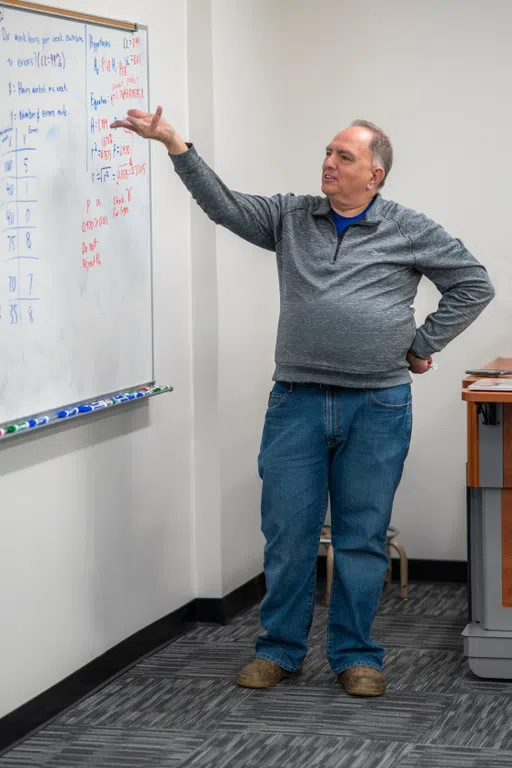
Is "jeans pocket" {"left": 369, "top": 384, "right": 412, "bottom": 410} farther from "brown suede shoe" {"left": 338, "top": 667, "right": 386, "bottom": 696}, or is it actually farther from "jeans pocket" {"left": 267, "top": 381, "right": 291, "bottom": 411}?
"brown suede shoe" {"left": 338, "top": 667, "right": 386, "bottom": 696}

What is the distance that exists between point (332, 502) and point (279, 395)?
33 centimetres

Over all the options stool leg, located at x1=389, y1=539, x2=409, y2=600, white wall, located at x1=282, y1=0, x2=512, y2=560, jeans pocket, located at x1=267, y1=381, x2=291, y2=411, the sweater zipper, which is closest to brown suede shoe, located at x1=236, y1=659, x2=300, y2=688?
jeans pocket, located at x1=267, y1=381, x2=291, y2=411

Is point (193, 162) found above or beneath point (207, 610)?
above

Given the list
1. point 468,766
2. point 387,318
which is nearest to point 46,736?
point 468,766

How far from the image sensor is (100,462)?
120 inches

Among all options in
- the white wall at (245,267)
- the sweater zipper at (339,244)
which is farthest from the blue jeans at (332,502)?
the white wall at (245,267)

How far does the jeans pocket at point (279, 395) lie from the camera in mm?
2983

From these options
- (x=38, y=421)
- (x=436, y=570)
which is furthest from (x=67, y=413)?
(x=436, y=570)

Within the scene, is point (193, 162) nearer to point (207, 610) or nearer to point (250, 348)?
point (250, 348)

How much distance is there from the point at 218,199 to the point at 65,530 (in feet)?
3.00

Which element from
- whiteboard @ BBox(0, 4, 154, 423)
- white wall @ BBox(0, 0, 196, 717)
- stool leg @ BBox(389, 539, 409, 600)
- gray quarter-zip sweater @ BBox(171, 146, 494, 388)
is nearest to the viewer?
whiteboard @ BBox(0, 4, 154, 423)

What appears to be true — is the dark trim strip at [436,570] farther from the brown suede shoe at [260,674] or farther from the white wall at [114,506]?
the brown suede shoe at [260,674]

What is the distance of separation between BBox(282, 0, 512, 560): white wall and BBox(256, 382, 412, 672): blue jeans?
1085 millimetres

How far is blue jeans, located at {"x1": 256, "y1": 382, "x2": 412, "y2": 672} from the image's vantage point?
2953 millimetres
